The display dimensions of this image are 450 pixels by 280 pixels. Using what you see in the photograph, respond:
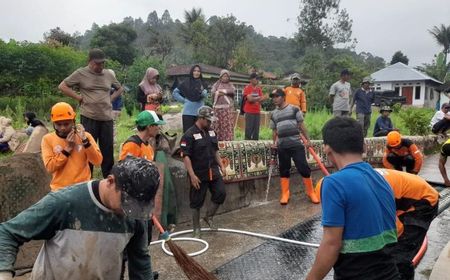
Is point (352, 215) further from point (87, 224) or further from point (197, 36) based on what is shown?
point (197, 36)

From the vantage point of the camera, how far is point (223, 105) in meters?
7.89

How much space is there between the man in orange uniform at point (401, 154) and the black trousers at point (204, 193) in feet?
8.19

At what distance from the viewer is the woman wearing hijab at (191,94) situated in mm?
7199

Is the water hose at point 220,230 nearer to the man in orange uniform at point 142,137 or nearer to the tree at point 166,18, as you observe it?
the man in orange uniform at point 142,137

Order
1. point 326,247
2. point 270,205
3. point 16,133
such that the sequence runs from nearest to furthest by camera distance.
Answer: point 326,247, point 270,205, point 16,133

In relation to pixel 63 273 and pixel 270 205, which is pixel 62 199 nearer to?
pixel 63 273

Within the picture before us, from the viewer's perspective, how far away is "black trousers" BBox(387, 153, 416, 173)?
6.59 meters

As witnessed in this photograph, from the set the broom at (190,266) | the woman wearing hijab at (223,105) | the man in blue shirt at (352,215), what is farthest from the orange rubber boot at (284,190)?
the man in blue shirt at (352,215)

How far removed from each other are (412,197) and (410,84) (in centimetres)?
4060

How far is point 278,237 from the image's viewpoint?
570cm

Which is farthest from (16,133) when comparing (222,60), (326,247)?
(222,60)

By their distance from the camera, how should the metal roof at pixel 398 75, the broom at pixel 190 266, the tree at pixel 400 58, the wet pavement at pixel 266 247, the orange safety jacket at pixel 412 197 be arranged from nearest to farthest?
the broom at pixel 190 266
the orange safety jacket at pixel 412 197
the wet pavement at pixel 266 247
the metal roof at pixel 398 75
the tree at pixel 400 58

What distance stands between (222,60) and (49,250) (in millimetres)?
30893

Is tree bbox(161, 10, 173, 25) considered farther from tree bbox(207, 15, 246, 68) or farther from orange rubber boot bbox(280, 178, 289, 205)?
orange rubber boot bbox(280, 178, 289, 205)
